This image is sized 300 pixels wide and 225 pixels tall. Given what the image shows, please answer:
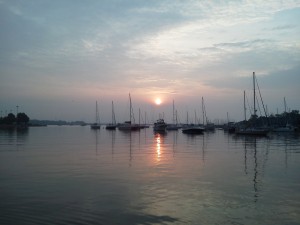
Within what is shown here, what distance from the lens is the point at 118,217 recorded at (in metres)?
14.7

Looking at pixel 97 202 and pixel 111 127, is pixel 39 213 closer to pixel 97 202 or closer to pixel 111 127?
pixel 97 202

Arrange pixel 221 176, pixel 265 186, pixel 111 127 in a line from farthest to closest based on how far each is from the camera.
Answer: pixel 111 127
pixel 221 176
pixel 265 186

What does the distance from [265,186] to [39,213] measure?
44.7 feet

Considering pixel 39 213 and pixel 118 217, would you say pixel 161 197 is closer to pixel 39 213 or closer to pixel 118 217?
pixel 118 217

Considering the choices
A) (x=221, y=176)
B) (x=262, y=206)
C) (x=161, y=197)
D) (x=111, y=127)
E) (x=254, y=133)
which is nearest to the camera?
(x=262, y=206)

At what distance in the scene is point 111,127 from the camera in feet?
645

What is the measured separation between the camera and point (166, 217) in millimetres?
14695

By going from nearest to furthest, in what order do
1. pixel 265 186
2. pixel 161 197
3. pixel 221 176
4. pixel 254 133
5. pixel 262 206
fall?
pixel 262 206 < pixel 161 197 < pixel 265 186 < pixel 221 176 < pixel 254 133

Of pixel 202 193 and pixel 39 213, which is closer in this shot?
pixel 39 213

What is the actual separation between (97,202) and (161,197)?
343 cm

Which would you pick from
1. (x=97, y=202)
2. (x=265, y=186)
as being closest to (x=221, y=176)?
(x=265, y=186)

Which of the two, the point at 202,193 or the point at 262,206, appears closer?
the point at 262,206

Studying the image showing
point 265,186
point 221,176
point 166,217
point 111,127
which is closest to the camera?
point 166,217

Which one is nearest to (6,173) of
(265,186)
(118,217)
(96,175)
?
(96,175)
